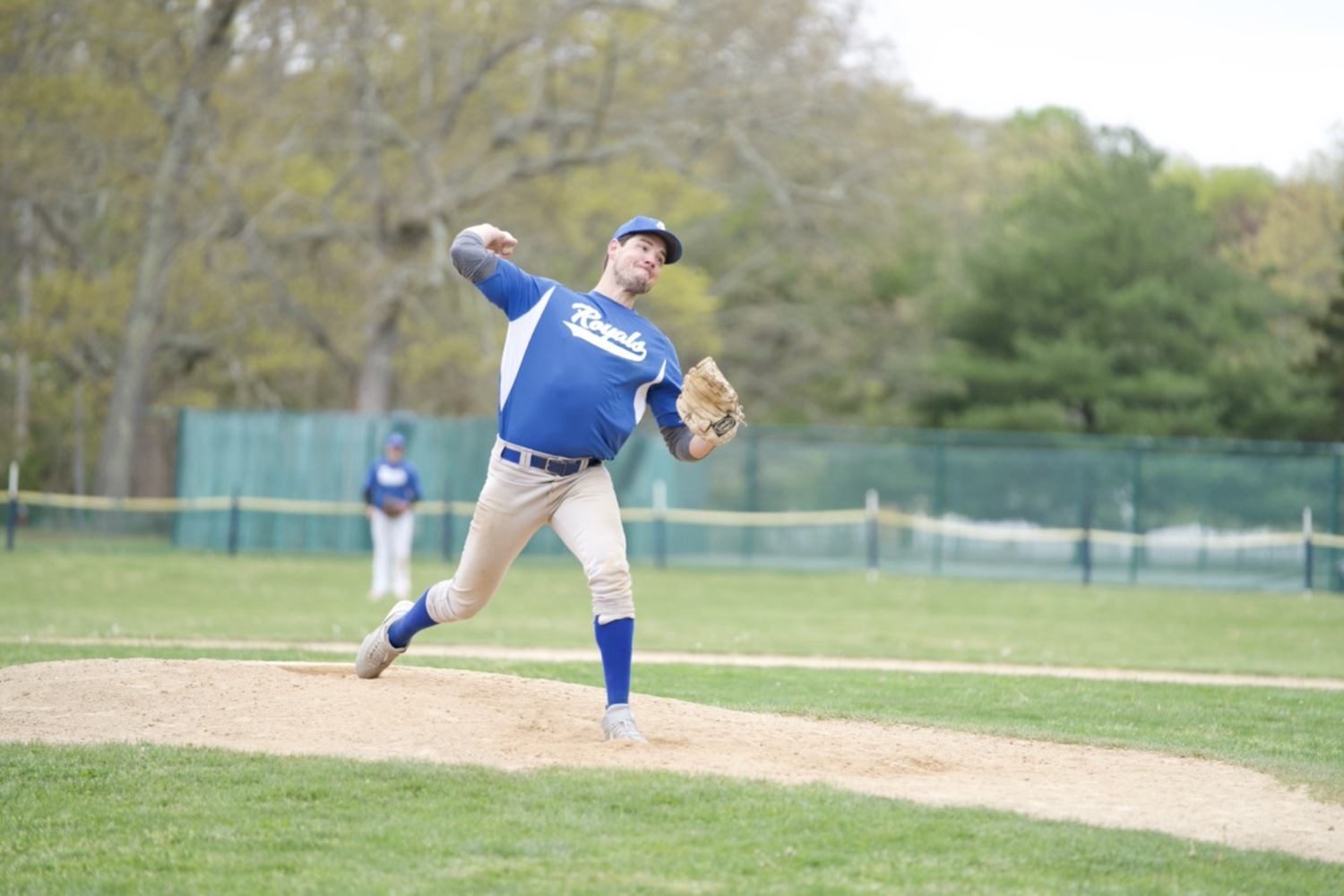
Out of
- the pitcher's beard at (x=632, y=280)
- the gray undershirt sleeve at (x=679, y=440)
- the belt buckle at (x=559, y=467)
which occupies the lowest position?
the belt buckle at (x=559, y=467)

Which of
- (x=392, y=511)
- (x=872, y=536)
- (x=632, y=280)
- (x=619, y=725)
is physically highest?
(x=632, y=280)

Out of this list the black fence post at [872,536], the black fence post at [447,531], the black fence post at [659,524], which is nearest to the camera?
the black fence post at [872,536]

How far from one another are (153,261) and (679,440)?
23541 mm

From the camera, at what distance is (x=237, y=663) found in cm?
785

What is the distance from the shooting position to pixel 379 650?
24.5 ft

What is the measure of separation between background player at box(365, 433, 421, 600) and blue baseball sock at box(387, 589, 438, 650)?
10253 mm

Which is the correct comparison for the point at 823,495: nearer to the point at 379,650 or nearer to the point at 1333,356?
the point at 1333,356

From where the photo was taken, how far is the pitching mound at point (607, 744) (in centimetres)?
589

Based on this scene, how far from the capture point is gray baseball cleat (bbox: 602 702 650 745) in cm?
651

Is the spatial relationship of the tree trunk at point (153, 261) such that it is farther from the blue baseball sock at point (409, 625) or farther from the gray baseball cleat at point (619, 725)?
the gray baseball cleat at point (619, 725)

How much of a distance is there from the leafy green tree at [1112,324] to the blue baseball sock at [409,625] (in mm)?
27665

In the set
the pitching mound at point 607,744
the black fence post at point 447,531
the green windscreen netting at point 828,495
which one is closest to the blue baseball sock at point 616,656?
the pitching mound at point 607,744

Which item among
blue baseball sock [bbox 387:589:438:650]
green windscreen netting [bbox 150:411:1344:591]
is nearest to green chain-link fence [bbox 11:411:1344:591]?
green windscreen netting [bbox 150:411:1344:591]

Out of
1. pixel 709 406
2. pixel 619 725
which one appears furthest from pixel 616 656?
pixel 709 406
